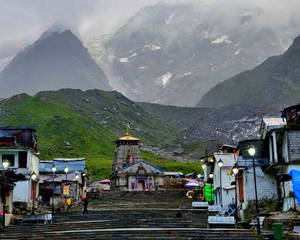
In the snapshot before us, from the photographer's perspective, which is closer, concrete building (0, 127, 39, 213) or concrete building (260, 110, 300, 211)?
concrete building (260, 110, 300, 211)

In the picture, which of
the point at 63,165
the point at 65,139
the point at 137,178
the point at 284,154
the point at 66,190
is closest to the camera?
the point at 284,154

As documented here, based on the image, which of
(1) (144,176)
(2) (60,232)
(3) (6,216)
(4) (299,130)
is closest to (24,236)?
(2) (60,232)

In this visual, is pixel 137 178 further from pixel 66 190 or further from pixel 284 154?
pixel 284 154

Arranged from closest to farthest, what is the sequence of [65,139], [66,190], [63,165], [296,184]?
[296,184], [66,190], [63,165], [65,139]

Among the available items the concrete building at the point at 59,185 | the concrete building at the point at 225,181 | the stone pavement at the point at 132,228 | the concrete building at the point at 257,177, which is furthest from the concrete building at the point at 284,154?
the concrete building at the point at 59,185

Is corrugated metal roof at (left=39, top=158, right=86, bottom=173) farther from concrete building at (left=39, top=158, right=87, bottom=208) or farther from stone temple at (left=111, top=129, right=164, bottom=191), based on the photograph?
stone temple at (left=111, top=129, right=164, bottom=191)

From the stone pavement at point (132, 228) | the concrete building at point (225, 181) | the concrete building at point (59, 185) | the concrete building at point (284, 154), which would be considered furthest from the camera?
the concrete building at point (59, 185)

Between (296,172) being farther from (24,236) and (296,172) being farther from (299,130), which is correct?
(24,236)

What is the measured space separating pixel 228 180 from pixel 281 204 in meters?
15.7

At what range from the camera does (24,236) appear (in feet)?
102

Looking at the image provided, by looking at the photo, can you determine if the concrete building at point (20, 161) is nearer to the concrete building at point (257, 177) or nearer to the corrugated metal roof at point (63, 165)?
the corrugated metal roof at point (63, 165)

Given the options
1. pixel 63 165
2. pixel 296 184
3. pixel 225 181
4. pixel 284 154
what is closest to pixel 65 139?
pixel 63 165

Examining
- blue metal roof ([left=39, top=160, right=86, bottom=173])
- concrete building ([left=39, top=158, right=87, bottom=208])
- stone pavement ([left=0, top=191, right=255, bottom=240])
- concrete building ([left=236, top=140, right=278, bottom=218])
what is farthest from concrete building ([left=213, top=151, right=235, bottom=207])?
blue metal roof ([left=39, top=160, right=86, bottom=173])

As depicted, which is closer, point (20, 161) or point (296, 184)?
point (296, 184)
